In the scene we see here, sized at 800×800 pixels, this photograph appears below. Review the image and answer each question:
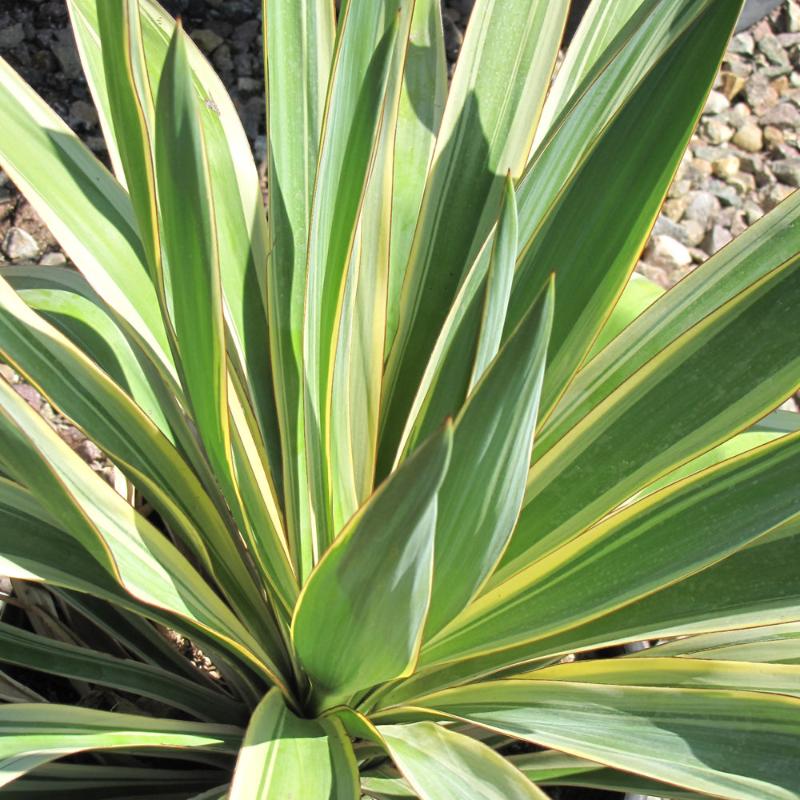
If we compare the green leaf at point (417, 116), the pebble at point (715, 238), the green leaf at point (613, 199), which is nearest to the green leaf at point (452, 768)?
the green leaf at point (613, 199)

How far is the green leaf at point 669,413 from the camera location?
2.60 ft

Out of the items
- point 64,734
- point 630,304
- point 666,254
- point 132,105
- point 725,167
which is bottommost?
point 64,734

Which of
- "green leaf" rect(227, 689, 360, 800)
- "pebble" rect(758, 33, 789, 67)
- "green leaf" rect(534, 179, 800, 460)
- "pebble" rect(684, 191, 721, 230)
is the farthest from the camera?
"pebble" rect(758, 33, 789, 67)

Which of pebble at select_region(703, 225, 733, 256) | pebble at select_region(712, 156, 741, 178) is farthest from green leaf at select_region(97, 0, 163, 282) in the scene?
pebble at select_region(712, 156, 741, 178)

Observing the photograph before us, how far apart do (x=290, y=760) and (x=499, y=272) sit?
412 mm

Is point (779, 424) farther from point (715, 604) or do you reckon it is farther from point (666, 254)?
point (666, 254)

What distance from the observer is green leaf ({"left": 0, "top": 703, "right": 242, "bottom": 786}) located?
0.72 m

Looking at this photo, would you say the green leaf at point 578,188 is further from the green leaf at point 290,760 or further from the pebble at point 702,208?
the pebble at point 702,208

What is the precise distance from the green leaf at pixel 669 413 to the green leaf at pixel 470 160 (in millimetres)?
182

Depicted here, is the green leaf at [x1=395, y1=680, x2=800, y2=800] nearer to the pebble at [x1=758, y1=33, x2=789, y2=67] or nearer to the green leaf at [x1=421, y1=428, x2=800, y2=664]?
the green leaf at [x1=421, y1=428, x2=800, y2=664]

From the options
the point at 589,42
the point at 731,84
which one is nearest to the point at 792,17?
the point at 731,84

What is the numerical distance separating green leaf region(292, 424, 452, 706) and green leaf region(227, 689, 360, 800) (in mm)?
47

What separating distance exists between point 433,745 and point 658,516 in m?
0.27

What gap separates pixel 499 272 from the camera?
2.41 feet
